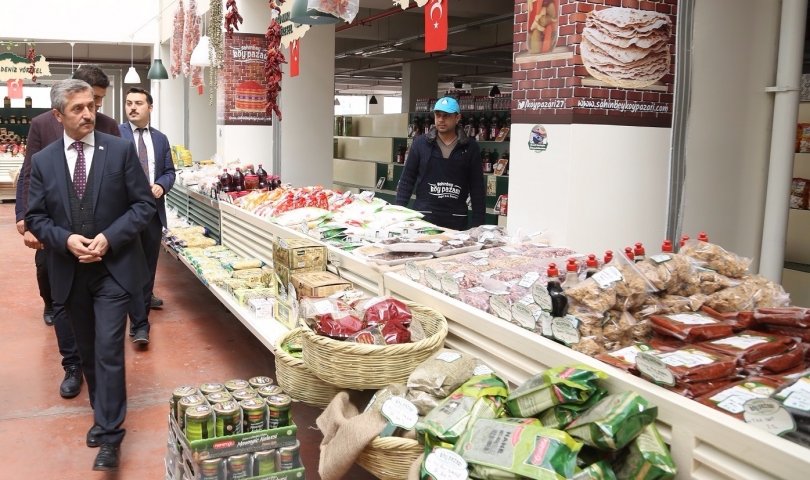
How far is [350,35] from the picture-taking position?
14.4m

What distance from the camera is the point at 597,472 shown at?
1.88m

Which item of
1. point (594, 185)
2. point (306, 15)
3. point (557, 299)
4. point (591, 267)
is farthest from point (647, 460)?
point (306, 15)

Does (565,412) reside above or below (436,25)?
below

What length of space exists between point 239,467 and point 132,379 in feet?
8.69

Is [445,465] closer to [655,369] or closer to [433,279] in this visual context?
[655,369]

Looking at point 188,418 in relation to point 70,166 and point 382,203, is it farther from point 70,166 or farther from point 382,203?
point 382,203

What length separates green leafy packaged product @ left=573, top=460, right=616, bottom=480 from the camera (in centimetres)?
186

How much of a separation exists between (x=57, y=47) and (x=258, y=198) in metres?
16.5

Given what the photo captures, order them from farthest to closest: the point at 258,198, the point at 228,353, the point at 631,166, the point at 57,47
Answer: the point at 57,47
the point at 258,198
the point at 228,353
the point at 631,166

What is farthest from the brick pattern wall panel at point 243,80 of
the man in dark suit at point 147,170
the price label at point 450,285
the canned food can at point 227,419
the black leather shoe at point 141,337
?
the canned food can at point 227,419

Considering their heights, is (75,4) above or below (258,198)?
above

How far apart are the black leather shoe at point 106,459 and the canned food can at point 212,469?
4.00 feet

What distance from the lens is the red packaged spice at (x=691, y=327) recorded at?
7.23 ft

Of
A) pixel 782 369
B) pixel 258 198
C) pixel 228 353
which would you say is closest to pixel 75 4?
pixel 258 198
